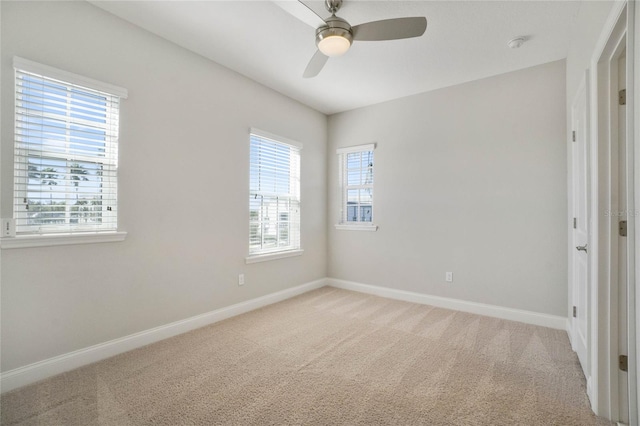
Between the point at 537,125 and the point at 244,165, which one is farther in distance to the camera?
the point at 244,165

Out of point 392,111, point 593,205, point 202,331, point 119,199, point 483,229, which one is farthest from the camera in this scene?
point 392,111

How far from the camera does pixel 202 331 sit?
9.54 ft

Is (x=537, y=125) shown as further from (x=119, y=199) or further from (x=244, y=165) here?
(x=119, y=199)

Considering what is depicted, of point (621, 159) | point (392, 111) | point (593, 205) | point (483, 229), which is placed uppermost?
point (392, 111)

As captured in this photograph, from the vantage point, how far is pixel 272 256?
149 inches

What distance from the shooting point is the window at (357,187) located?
4.40m

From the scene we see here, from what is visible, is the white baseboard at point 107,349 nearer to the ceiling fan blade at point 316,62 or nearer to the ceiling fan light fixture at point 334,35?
the ceiling fan blade at point 316,62

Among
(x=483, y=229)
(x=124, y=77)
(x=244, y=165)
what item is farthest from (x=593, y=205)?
(x=124, y=77)

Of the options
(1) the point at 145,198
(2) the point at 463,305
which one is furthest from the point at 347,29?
(2) the point at 463,305

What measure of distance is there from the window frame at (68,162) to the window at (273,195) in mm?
1451

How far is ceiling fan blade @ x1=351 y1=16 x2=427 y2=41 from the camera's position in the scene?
188 cm

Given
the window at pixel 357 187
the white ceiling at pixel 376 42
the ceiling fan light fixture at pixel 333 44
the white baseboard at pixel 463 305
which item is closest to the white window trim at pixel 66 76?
the white ceiling at pixel 376 42

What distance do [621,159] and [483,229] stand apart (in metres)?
1.92

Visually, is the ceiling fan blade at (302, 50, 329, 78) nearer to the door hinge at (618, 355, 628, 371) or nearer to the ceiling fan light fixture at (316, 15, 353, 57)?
the ceiling fan light fixture at (316, 15, 353, 57)
